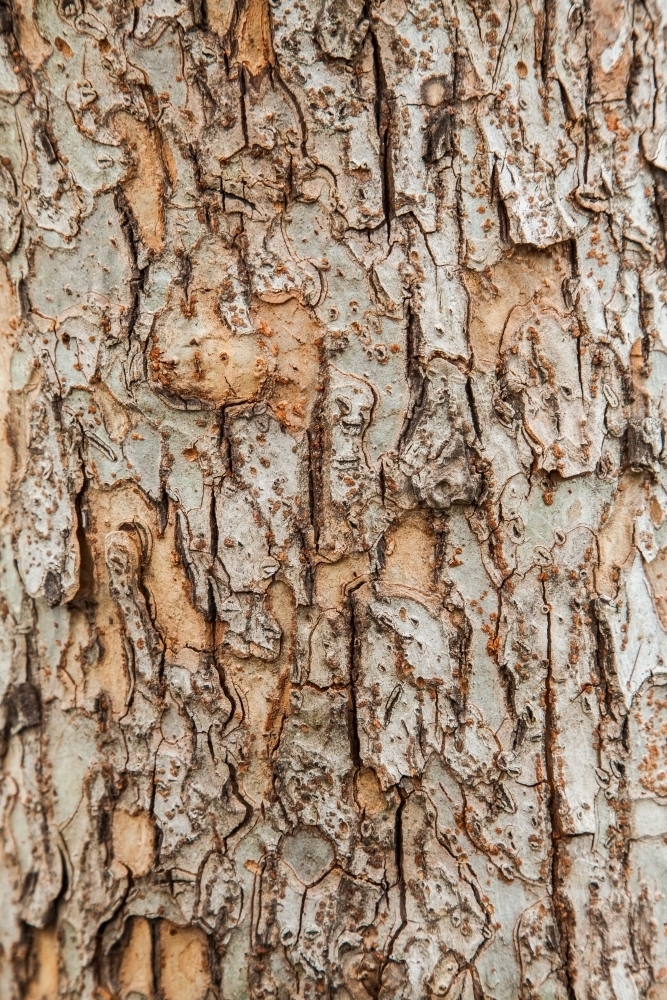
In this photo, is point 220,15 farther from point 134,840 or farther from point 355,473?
point 134,840

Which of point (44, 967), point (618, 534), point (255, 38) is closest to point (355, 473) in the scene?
point (618, 534)

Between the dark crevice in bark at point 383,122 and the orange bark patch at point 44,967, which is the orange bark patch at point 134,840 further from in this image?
the dark crevice in bark at point 383,122

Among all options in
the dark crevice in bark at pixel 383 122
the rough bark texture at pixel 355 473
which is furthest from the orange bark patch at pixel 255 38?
the dark crevice in bark at pixel 383 122

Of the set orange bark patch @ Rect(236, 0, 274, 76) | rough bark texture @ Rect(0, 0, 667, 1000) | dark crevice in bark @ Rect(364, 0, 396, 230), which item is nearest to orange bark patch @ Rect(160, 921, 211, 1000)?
rough bark texture @ Rect(0, 0, 667, 1000)

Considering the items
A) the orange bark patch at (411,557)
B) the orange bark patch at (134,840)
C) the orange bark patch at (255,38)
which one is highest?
the orange bark patch at (255,38)

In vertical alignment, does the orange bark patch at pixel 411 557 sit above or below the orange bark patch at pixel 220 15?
below

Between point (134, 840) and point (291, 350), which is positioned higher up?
point (291, 350)

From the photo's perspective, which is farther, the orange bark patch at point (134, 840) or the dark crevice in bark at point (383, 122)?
the orange bark patch at point (134, 840)

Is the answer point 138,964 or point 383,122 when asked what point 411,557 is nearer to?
point 383,122

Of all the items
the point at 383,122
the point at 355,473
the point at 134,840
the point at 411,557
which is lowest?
the point at 134,840

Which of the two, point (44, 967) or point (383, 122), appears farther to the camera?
point (44, 967)
